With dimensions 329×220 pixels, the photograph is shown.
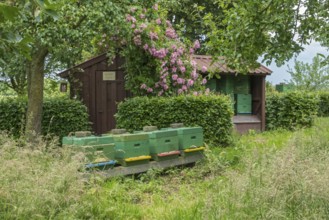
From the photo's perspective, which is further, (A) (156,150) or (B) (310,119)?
(B) (310,119)

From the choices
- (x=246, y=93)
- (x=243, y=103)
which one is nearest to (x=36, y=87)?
(x=243, y=103)

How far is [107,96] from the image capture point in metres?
12.5

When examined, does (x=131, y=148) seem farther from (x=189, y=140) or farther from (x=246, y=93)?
(x=246, y=93)

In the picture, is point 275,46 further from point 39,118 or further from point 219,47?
point 39,118

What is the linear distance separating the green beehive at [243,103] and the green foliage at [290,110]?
0.78 metres

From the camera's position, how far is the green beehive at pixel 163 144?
23.2 feet

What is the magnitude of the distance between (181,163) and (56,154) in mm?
2925

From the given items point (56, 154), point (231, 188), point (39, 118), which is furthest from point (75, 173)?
point (39, 118)

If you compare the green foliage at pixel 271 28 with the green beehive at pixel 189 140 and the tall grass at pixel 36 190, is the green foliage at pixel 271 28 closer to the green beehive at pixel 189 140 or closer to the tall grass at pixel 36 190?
the green beehive at pixel 189 140

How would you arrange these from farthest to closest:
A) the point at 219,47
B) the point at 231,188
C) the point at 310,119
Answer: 1. the point at 310,119
2. the point at 219,47
3. the point at 231,188

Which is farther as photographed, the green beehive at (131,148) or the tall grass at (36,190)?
the green beehive at (131,148)

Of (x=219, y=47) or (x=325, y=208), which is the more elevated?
(x=219, y=47)

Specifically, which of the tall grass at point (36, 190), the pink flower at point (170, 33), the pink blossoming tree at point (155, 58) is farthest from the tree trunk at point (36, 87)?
the tall grass at point (36, 190)

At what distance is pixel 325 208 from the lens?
3738 millimetres
